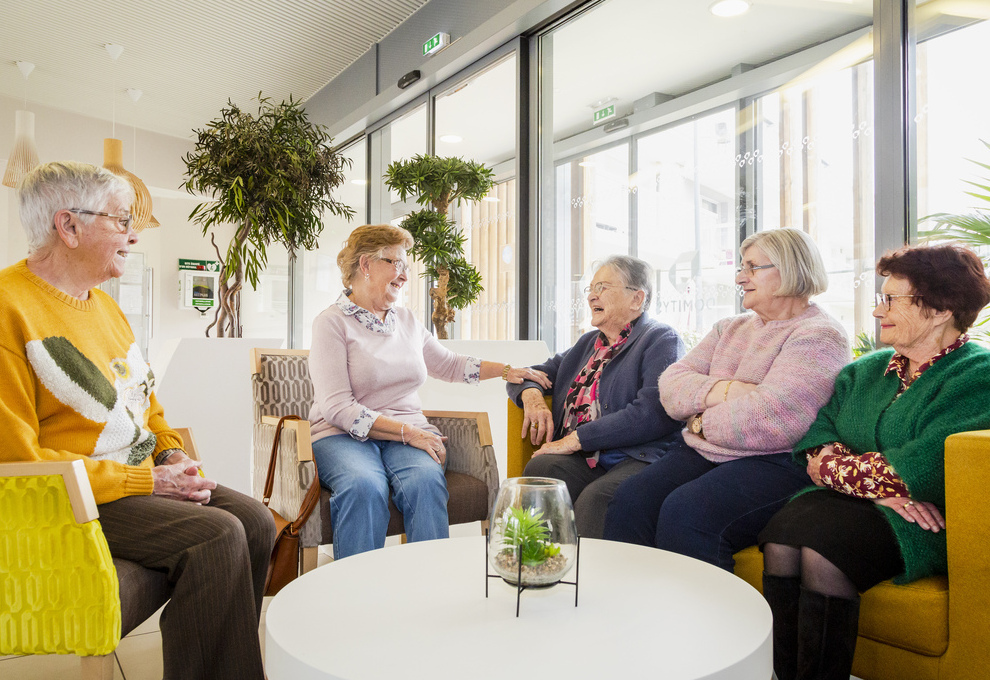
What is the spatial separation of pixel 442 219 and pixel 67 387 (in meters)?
2.47

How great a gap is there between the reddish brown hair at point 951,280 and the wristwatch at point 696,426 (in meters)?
0.67

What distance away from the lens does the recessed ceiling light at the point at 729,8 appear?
3.00m

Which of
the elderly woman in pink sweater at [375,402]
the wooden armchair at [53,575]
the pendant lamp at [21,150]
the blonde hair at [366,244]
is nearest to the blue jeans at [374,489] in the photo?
the elderly woman in pink sweater at [375,402]

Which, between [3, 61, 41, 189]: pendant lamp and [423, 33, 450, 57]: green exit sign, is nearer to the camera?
[423, 33, 450, 57]: green exit sign

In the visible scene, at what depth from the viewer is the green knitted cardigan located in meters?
1.52

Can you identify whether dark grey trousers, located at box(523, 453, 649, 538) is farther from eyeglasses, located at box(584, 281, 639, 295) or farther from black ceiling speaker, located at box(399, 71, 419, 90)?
black ceiling speaker, located at box(399, 71, 419, 90)

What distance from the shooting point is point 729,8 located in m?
3.04

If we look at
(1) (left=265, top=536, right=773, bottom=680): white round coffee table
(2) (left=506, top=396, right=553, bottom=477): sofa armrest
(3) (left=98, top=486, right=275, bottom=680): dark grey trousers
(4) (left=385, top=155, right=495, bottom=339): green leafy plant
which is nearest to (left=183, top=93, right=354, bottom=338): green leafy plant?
(4) (left=385, top=155, right=495, bottom=339): green leafy plant

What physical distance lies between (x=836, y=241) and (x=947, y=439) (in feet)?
4.65

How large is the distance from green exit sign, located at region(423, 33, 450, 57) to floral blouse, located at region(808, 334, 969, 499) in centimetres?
356

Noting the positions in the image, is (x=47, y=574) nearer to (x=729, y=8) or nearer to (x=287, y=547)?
(x=287, y=547)

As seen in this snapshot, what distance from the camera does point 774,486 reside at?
1850 mm

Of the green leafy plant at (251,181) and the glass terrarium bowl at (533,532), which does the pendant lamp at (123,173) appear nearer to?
the green leafy plant at (251,181)

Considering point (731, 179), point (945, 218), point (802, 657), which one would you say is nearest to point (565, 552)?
point (802, 657)
